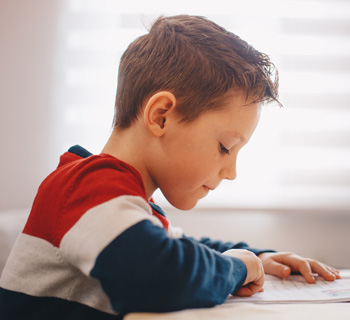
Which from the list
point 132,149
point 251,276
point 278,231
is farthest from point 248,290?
point 278,231

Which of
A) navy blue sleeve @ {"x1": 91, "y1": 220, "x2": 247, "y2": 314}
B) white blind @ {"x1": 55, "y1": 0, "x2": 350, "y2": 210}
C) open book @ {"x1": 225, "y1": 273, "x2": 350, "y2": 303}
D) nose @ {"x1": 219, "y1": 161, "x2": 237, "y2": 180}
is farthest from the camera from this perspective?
white blind @ {"x1": 55, "y1": 0, "x2": 350, "y2": 210}

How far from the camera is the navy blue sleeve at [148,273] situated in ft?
1.57

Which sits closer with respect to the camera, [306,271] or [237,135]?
[237,135]

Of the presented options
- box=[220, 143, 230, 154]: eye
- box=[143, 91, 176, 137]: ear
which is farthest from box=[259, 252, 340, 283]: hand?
box=[143, 91, 176, 137]: ear

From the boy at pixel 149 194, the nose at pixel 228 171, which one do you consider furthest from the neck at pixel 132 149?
the nose at pixel 228 171

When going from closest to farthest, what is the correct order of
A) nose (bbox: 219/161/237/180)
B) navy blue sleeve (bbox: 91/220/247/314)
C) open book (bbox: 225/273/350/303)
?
navy blue sleeve (bbox: 91/220/247/314)
open book (bbox: 225/273/350/303)
nose (bbox: 219/161/237/180)

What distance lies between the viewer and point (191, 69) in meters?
0.72

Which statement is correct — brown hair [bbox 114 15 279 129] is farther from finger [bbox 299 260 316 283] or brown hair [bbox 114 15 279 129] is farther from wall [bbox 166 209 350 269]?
wall [bbox 166 209 350 269]

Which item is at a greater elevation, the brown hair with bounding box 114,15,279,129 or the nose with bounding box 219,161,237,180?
the brown hair with bounding box 114,15,279,129

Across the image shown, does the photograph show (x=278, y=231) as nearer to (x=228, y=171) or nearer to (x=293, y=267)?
(x=293, y=267)

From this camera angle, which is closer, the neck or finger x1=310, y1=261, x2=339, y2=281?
the neck

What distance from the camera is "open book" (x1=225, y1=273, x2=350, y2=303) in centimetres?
65

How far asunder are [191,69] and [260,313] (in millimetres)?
416

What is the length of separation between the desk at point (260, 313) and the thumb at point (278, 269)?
23cm
